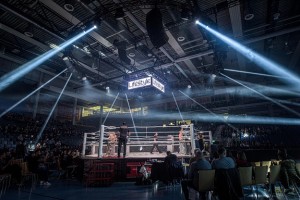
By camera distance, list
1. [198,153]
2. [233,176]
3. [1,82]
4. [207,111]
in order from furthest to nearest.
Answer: [207,111] → [1,82] → [198,153] → [233,176]

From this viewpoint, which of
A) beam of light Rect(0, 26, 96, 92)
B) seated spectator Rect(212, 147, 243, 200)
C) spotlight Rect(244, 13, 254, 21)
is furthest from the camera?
beam of light Rect(0, 26, 96, 92)

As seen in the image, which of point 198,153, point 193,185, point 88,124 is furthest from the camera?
point 88,124

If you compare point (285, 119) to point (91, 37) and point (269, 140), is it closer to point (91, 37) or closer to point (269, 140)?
point (269, 140)

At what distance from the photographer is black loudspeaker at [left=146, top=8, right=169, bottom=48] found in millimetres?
6227

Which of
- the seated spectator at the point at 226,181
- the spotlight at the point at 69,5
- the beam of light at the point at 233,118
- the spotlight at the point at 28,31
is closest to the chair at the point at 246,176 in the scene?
the seated spectator at the point at 226,181

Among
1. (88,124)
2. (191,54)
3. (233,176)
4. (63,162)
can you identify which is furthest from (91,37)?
(88,124)

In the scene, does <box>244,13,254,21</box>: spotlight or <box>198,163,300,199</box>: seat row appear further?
<box>244,13,254,21</box>: spotlight

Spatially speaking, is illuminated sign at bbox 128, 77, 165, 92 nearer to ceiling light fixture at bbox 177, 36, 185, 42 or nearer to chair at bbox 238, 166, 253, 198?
ceiling light fixture at bbox 177, 36, 185, 42

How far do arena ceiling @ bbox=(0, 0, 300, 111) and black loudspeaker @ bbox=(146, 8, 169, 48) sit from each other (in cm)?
42

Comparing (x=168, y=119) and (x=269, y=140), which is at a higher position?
(x=168, y=119)

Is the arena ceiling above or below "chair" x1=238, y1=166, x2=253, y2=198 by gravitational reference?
above

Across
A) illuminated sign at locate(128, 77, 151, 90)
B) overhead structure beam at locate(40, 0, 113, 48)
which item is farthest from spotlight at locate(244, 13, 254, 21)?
overhead structure beam at locate(40, 0, 113, 48)

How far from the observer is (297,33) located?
31.5 feet

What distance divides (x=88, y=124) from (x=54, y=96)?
455cm
